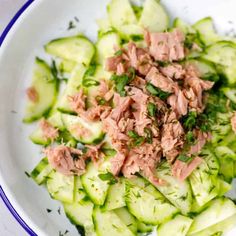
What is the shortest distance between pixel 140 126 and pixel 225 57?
27.5 inches

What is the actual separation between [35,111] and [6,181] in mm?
481

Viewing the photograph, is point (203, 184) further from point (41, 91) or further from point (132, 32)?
point (41, 91)

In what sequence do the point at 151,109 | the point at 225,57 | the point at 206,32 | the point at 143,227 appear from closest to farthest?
the point at 151,109
the point at 143,227
the point at 225,57
the point at 206,32

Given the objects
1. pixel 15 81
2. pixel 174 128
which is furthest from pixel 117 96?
pixel 15 81

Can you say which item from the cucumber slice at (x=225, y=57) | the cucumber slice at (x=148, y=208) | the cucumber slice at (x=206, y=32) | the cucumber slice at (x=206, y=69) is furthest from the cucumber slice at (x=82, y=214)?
the cucumber slice at (x=206, y=32)

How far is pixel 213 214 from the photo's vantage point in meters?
3.08

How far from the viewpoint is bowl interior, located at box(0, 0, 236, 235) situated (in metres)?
3.19

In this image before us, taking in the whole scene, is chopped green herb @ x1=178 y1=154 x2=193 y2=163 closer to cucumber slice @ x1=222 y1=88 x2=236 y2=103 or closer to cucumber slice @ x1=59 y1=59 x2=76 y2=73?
cucumber slice @ x1=222 y1=88 x2=236 y2=103

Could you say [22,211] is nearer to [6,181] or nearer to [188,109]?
[6,181]

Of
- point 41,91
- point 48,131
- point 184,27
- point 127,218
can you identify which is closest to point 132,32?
point 184,27

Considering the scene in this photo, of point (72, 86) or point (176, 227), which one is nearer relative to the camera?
point (176, 227)

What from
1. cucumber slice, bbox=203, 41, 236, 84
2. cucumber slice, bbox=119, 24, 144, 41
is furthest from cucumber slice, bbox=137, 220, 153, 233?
cucumber slice, bbox=119, 24, 144, 41

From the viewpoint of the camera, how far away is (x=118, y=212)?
3.15 metres

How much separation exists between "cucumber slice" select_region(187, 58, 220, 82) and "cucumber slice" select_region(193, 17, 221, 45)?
16 centimetres
